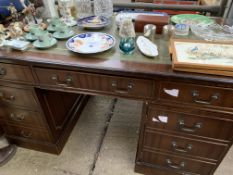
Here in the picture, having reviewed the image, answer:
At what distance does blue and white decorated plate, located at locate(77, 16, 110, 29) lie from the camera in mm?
1015

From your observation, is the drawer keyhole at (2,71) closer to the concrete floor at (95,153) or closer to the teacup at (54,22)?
the teacup at (54,22)

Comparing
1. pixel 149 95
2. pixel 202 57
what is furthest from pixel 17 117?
pixel 202 57

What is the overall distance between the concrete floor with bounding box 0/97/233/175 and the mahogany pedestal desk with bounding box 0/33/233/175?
0.23m

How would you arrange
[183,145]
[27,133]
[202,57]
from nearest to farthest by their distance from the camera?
Answer: [202,57] < [183,145] < [27,133]

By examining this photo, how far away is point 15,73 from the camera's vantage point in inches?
35.0

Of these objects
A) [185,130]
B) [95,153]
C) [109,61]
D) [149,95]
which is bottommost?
[95,153]

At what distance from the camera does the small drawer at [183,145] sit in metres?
0.91

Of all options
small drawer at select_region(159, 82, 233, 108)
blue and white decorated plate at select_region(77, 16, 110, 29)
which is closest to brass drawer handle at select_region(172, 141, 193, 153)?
small drawer at select_region(159, 82, 233, 108)

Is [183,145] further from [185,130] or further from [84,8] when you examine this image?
[84,8]

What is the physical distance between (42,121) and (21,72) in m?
0.37

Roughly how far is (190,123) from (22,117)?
96 cm

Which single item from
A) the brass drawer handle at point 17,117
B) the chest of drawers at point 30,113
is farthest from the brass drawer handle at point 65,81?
the brass drawer handle at point 17,117

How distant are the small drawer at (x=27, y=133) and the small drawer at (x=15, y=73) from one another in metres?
0.43

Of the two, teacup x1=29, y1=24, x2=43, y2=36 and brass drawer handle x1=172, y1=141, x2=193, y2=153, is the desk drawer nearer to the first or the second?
teacup x1=29, y1=24, x2=43, y2=36
